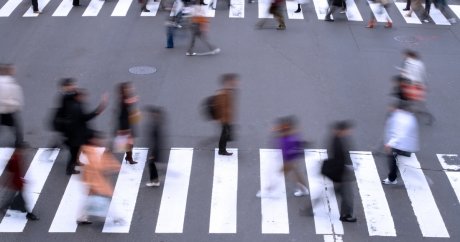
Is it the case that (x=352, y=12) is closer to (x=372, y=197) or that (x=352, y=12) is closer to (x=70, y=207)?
(x=372, y=197)

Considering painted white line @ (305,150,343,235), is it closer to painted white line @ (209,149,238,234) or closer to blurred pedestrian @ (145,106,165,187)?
painted white line @ (209,149,238,234)

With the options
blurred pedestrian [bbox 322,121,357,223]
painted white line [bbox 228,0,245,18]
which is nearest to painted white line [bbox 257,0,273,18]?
painted white line [bbox 228,0,245,18]

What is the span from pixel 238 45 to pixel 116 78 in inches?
166

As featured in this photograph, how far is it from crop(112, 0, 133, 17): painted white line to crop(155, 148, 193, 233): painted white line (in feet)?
33.6

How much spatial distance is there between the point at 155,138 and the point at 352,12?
519 inches

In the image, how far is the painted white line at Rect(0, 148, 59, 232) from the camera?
11.5 meters

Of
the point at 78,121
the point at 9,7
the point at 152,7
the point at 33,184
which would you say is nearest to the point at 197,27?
the point at 152,7

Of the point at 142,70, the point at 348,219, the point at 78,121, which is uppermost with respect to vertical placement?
the point at 78,121

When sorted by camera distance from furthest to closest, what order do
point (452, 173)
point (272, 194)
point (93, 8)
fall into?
1. point (93, 8)
2. point (452, 173)
3. point (272, 194)

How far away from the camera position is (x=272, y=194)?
12523mm

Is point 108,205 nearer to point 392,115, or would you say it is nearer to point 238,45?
point 392,115

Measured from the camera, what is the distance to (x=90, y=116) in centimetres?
1234

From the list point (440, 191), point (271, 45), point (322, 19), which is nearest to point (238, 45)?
point (271, 45)

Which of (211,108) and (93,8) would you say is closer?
(211,108)
